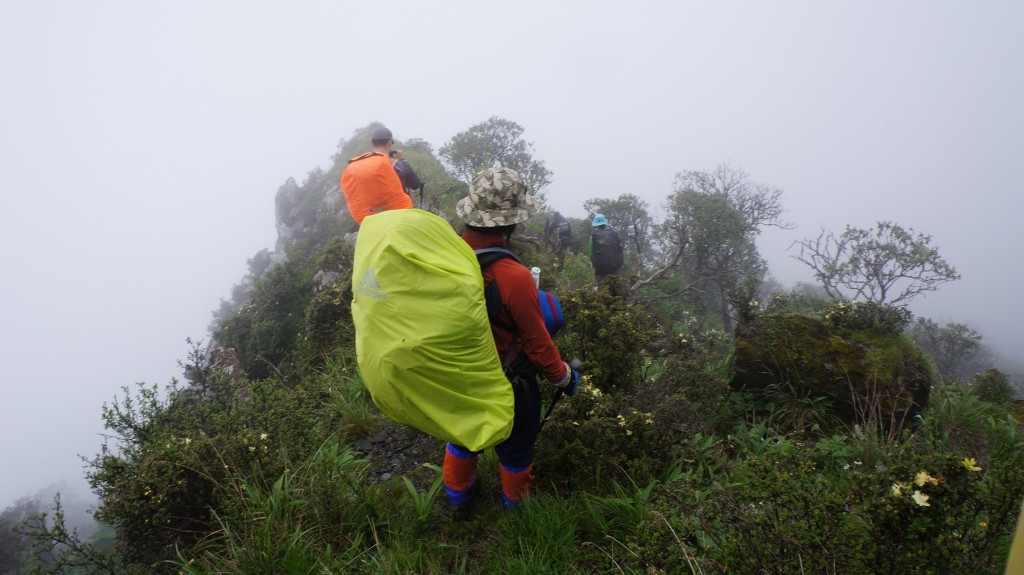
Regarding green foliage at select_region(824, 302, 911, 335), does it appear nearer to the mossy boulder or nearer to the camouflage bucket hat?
the mossy boulder

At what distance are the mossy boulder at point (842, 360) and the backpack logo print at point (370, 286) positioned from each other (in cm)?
440

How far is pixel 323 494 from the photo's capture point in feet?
9.74

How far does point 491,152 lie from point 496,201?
17.4 meters

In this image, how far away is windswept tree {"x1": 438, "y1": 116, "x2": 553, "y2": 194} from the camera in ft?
62.1

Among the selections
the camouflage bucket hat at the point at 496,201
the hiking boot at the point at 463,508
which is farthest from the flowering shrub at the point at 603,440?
the camouflage bucket hat at the point at 496,201

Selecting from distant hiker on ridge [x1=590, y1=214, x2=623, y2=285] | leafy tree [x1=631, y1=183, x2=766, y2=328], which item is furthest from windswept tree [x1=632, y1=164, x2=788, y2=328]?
distant hiker on ridge [x1=590, y1=214, x2=623, y2=285]

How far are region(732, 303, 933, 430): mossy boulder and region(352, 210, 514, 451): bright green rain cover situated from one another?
3.92m

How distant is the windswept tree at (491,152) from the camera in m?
18.9

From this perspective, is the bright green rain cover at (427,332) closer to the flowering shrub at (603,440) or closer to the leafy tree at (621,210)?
the flowering shrub at (603,440)

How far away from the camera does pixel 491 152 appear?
19.0 metres

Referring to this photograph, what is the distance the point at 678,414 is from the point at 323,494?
2693 mm

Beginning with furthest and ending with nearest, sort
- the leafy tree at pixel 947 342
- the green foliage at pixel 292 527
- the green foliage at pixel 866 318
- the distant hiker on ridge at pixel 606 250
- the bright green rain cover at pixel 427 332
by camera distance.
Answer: the leafy tree at pixel 947 342 → the distant hiker on ridge at pixel 606 250 → the green foliage at pixel 866 318 → the green foliage at pixel 292 527 → the bright green rain cover at pixel 427 332

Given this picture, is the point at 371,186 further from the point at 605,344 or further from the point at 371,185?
the point at 605,344

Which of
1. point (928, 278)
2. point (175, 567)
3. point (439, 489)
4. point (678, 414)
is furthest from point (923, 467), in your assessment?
point (928, 278)
